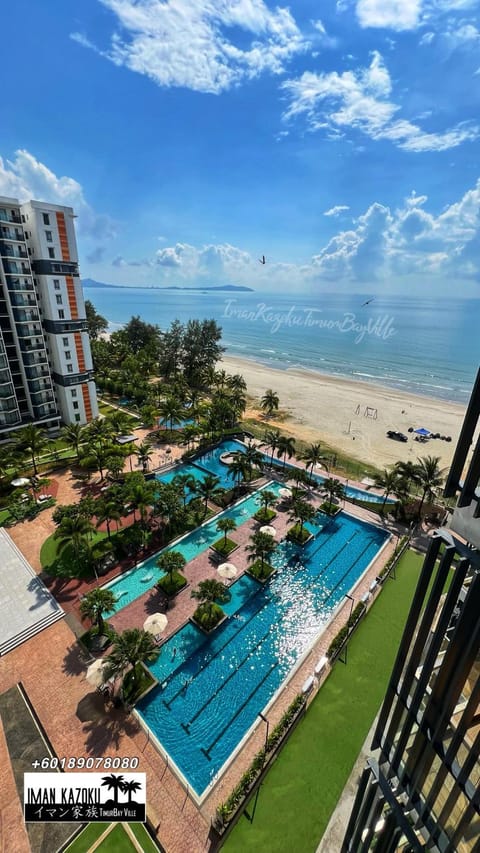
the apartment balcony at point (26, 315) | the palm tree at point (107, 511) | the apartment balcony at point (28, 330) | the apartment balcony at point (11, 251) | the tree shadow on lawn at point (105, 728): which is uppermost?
the apartment balcony at point (11, 251)

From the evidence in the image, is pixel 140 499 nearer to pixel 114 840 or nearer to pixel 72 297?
pixel 114 840

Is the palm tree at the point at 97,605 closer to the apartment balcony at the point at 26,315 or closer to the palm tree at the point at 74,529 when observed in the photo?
the palm tree at the point at 74,529

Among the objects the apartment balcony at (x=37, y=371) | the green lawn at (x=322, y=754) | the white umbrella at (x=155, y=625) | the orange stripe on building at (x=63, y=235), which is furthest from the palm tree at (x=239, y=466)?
the orange stripe on building at (x=63, y=235)

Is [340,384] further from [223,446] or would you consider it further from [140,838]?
[140,838]

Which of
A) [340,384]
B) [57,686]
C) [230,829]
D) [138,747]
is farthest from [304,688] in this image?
[340,384]

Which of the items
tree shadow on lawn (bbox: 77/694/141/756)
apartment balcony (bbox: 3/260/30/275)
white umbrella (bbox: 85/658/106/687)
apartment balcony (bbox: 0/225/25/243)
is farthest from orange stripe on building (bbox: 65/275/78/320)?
tree shadow on lawn (bbox: 77/694/141/756)

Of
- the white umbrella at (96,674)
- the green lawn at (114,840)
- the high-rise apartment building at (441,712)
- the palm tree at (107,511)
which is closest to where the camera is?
the high-rise apartment building at (441,712)

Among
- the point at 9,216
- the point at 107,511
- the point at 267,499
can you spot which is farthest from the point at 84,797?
the point at 9,216
